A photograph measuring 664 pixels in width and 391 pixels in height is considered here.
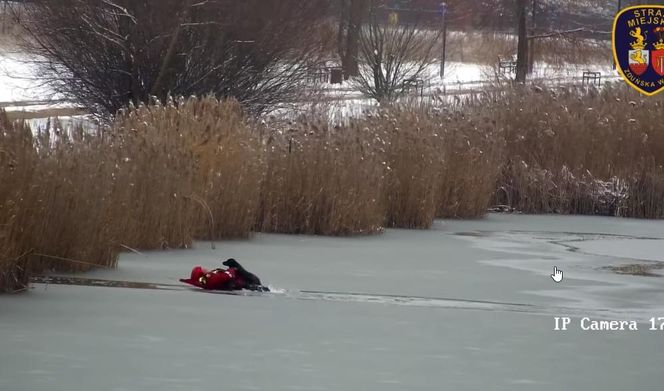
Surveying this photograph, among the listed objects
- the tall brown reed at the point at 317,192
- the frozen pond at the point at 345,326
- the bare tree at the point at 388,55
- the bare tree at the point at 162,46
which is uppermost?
the bare tree at the point at 388,55

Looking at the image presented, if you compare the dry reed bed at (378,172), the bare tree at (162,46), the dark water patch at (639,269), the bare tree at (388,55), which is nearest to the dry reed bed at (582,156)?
the dry reed bed at (378,172)

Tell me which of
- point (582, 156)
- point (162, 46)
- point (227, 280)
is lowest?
point (227, 280)

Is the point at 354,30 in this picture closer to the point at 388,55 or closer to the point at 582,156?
the point at 388,55

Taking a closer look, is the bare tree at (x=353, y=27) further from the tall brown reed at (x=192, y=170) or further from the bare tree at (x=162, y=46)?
the tall brown reed at (x=192, y=170)

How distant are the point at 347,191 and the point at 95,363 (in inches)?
279

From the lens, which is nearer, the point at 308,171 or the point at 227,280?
the point at 227,280

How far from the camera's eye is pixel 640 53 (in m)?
21.9

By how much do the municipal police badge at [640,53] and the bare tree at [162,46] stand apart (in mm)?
5555

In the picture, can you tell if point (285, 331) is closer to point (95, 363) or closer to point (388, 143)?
point (95, 363)

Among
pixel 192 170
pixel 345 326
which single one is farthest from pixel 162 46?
pixel 345 326

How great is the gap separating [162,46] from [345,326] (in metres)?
11.4

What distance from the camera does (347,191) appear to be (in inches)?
524

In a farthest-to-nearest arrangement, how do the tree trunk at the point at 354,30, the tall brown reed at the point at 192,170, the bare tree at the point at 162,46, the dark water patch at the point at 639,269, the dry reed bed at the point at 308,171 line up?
the tree trunk at the point at 354,30
the bare tree at the point at 162,46
the tall brown reed at the point at 192,170
the dark water patch at the point at 639,269
the dry reed bed at the point at 308,171

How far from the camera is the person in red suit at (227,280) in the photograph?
912 cm
